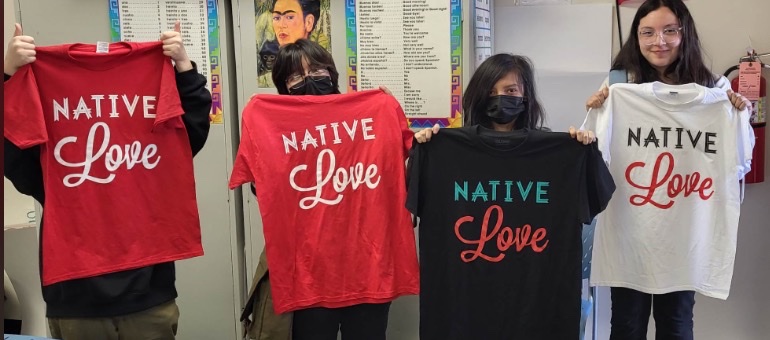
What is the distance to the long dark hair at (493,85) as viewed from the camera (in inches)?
75.9

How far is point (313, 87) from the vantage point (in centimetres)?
199

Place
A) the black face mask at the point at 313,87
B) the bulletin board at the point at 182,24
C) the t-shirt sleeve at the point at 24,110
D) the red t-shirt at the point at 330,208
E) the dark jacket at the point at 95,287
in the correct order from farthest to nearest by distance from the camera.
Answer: the bulletin board at the point at 182,24, the black face mask at the point at 313,87, the red t-shirt at the point at 330,208, the dark jacket at the point at 95,287, the t-shirt sleeve at the point at 24,110

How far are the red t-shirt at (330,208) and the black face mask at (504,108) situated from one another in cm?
29

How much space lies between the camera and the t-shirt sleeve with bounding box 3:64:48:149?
1562 mm

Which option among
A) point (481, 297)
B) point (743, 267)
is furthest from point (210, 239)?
point (743, 267)

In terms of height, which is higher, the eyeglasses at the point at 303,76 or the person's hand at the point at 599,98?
the eyeglasses at the point at 303,76

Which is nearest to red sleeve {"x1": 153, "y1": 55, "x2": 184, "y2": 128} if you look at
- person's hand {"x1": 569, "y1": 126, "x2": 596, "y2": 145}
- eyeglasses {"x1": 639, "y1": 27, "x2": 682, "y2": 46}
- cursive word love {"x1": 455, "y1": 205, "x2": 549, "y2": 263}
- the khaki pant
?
the khaki pant

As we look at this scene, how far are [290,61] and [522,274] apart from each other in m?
1.01

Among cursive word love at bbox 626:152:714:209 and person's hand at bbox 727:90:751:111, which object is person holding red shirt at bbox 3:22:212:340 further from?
person's hand at bbox 727:90:751:111

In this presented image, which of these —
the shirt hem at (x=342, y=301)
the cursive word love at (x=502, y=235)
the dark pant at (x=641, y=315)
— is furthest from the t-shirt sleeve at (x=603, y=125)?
the shirt hem at (x=342, y=301)

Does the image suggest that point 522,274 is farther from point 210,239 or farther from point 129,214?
point 210,239

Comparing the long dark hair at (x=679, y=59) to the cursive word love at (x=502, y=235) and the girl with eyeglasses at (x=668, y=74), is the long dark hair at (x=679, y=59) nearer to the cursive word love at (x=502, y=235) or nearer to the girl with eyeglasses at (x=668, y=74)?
the girl with eyeglasses at (x=668, y=74)

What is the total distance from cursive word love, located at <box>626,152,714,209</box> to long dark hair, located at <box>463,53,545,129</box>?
1.20 feet

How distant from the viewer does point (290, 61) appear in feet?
6.55
